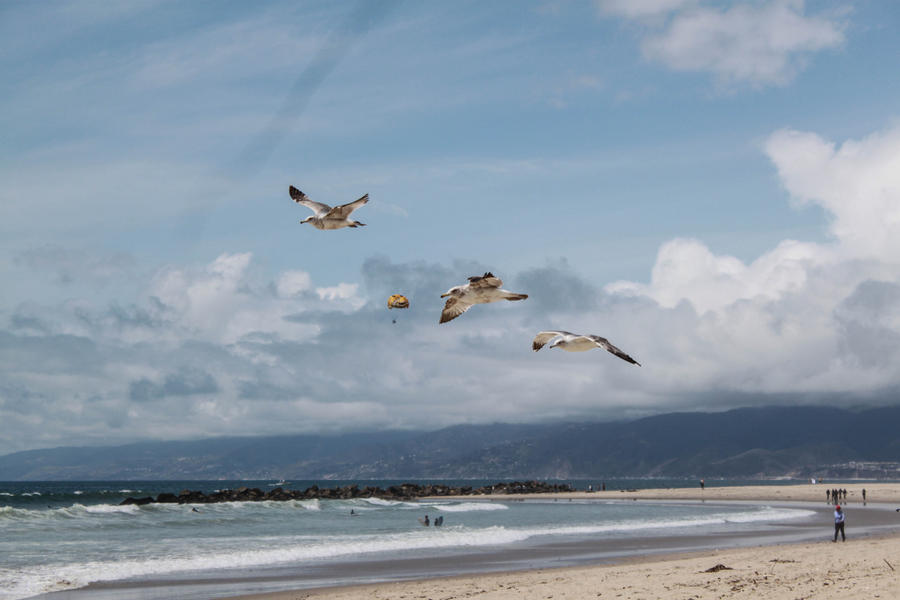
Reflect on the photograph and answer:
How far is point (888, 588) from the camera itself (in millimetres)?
17594

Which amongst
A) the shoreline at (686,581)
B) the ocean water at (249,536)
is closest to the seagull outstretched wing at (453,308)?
the shoreline at (686,581)

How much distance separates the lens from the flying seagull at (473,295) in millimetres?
12750

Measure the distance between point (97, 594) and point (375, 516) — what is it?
117 feet

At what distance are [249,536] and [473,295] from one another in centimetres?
3034

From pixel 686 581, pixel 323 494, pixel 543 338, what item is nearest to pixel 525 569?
pixel 686 581

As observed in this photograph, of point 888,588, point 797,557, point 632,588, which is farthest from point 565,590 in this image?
point 797,557

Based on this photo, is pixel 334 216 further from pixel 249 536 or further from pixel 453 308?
pixel 249 536

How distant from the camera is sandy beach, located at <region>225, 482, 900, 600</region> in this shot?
19203mm

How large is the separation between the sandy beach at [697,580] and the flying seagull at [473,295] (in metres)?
9.57

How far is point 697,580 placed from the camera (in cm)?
2150

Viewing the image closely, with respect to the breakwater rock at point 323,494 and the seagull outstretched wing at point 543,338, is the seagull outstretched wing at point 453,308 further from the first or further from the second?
the breakwater rock at point 323,494

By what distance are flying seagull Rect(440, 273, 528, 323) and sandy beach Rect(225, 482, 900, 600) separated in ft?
31.4

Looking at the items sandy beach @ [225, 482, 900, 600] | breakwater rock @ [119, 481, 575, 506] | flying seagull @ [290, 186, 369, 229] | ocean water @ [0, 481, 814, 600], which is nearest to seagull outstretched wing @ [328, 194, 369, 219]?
flying seagull @ [290, 186, 369, 229]

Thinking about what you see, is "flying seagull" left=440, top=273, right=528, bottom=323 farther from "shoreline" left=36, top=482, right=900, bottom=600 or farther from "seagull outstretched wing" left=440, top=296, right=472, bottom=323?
"shoreline" left=36, top=482, right=900, bottom=600
